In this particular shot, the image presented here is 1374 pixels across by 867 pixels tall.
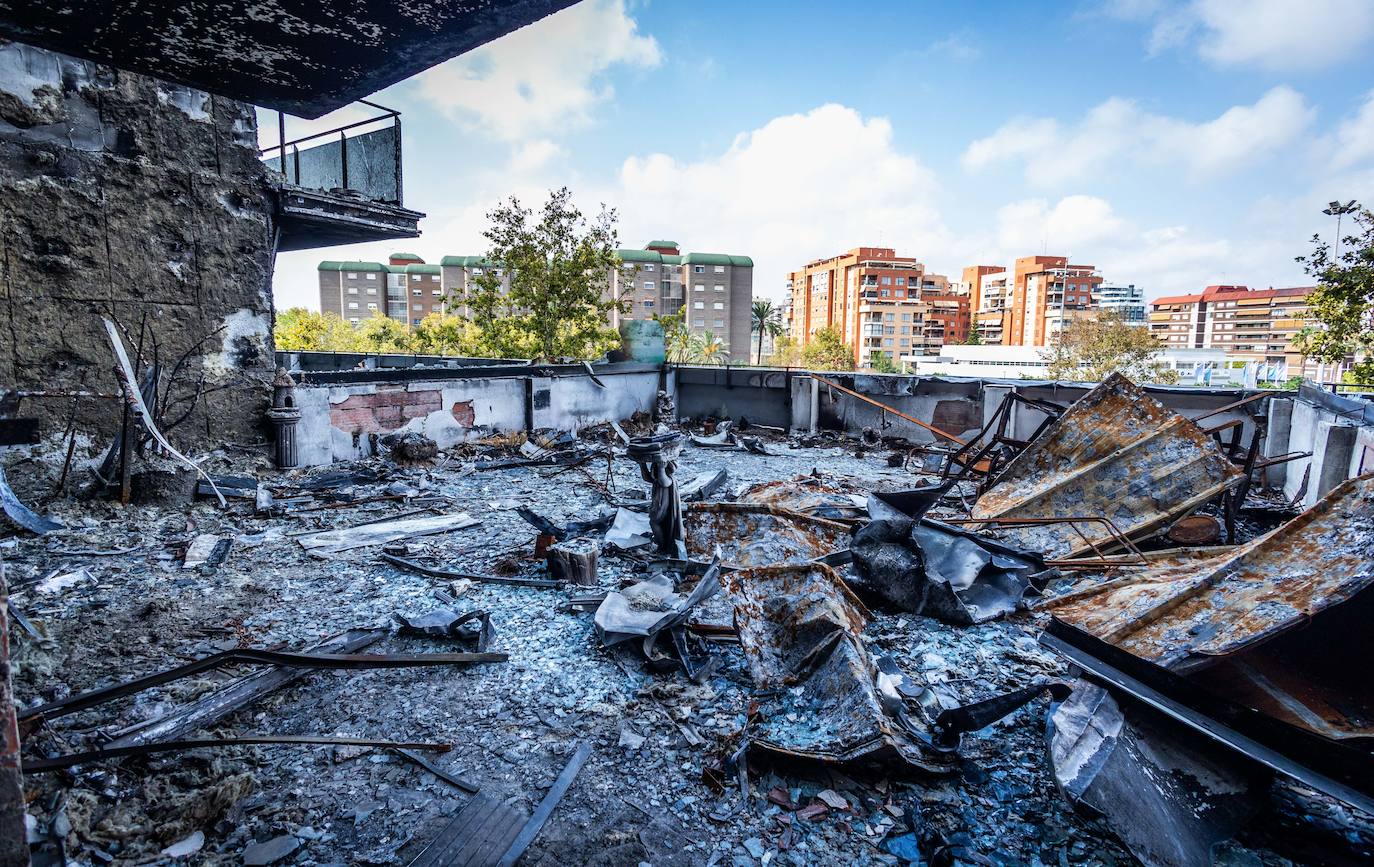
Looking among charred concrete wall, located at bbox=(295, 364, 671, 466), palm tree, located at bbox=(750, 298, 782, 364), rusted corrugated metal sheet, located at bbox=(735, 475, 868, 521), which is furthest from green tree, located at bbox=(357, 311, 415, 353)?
palm tree, located at bbox=(750, 298, 782, 364)

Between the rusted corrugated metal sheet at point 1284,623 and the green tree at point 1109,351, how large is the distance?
28.4 m

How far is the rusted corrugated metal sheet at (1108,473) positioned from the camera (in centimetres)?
524

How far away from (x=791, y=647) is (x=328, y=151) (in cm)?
998

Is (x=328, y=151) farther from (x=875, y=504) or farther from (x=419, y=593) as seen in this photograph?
(x=875, y=504)

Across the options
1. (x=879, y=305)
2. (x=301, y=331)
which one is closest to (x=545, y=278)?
(x=301, y=331)

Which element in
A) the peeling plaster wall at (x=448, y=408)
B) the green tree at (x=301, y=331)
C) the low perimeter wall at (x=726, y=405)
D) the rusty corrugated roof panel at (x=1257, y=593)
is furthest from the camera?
the green tree at (x=301, y=331)

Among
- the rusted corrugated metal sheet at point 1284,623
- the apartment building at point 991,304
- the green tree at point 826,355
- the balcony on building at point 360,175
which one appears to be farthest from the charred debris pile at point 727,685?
the apartment building at point 991,304

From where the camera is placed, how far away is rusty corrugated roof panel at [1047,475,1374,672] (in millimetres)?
2676

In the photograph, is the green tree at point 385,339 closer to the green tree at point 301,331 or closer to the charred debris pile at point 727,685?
the green tree at point 301,331

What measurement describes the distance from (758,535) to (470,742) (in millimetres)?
2871

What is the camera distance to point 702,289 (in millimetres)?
71875

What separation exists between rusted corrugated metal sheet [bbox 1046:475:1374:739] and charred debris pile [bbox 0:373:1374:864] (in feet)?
0.04

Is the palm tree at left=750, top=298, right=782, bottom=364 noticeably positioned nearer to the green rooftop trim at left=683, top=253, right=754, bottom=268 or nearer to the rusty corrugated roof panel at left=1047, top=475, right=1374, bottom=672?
the green rooftop trim at left=683, top=253, right=754, bottom=268

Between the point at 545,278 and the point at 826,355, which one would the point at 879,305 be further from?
the point at 545,278
